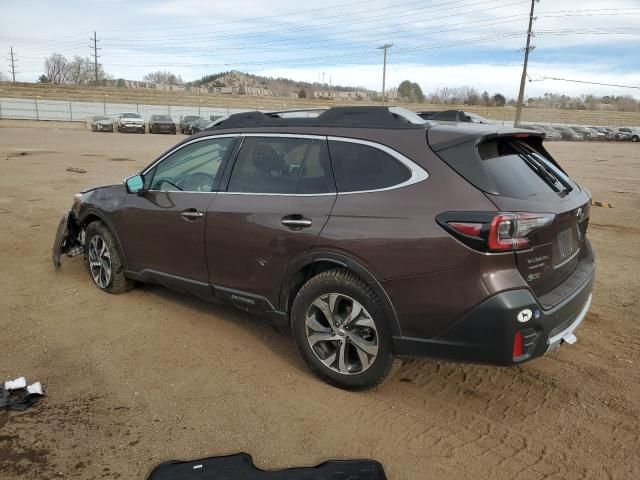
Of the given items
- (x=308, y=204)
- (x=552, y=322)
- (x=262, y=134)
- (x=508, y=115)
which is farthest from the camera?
(x=508, y=115)

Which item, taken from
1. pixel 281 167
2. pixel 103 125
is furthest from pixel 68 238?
pixel 103 125

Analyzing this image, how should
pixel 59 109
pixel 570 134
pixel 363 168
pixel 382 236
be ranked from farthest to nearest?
pixel 570 134 → pixel 59 109 → pixel 363 168 → pixel 382 236

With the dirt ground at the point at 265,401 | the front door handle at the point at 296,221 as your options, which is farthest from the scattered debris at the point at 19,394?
the front door handle at the point at 296,221

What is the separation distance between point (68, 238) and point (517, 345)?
4.84 metres

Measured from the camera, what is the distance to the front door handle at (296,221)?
338 centimetres

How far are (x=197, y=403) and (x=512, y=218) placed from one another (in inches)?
86.9

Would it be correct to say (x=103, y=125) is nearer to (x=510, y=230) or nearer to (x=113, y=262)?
→ (x=113, y=262)

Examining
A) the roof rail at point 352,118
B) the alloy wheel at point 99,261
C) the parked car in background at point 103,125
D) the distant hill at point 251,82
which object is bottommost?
the alloy wheel at point 99,261

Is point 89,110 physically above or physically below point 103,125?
above

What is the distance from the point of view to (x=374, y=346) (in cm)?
320

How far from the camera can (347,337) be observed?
3311 mm

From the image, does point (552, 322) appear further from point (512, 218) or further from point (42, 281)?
point (42, 281)

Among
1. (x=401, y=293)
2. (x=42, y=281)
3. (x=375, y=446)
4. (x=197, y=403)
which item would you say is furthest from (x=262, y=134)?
(x=42, y=281)

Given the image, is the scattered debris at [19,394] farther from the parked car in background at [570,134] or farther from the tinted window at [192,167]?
the parked car in background at [570,134]
